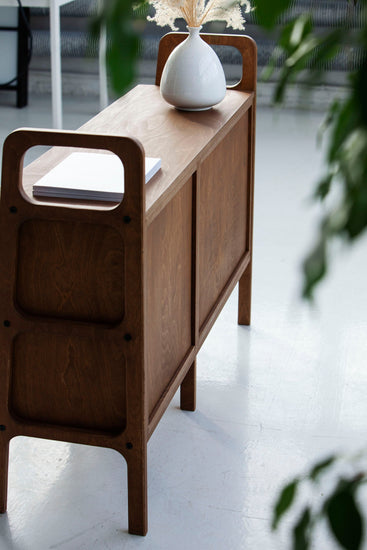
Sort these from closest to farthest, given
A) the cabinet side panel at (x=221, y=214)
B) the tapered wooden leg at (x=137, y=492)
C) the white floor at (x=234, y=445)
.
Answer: the tapered wooden leg at (x=137, y=492) → the white floor at (x=234, y=445) → the cabinet side panel at (x=221, y=214)

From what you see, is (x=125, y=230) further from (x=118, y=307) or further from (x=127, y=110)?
(x=127, y=110)

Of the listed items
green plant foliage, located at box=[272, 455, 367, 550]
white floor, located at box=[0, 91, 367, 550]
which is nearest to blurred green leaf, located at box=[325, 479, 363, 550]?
green plant foliage, located at box=[272, 455, 367, 550]

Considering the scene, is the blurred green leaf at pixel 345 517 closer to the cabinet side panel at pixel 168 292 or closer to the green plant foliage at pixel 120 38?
the green plant foliage at pixel 120 38

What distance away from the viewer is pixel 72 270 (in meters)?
1.59

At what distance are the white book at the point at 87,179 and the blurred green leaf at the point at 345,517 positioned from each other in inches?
46.4

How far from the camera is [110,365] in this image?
163cm

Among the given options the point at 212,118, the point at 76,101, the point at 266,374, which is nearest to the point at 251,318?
the point at 266,374

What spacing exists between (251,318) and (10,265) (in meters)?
1.25

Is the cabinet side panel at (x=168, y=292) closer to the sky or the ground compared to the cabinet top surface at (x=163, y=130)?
closer to the ground

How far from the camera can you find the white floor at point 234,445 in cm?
177

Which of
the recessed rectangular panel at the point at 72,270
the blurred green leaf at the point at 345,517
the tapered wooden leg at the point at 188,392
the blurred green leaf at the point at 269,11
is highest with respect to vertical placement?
the blurred green leaf at the point at 269,11

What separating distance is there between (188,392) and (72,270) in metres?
0.71

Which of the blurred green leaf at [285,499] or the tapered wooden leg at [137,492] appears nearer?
the blurred green leaf at [285,499]

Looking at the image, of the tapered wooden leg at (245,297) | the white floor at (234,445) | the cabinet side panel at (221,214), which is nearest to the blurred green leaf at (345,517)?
the white floor at (234,445)
